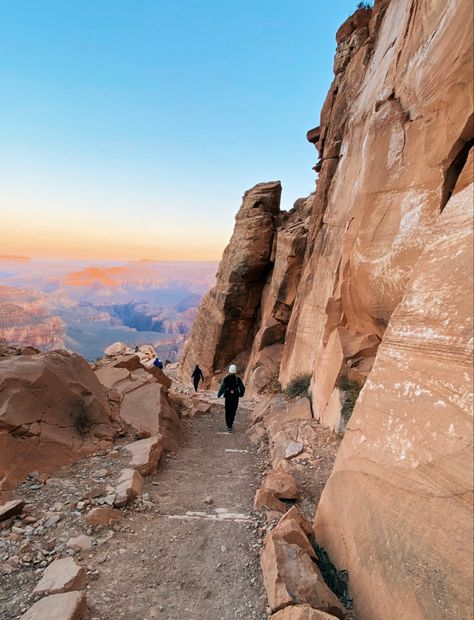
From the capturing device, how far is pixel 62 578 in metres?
3.72

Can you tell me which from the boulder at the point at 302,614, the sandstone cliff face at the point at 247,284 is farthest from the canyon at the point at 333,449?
the sandstone cliff face at the point at 247,284

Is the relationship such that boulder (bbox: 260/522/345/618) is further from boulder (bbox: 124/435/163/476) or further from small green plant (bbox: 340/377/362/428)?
small green plant (bbox: 340/377/362/428)

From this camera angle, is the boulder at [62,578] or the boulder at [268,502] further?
the boulder at [268,502]

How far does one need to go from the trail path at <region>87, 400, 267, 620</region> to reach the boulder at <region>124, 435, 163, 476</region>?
0.21m

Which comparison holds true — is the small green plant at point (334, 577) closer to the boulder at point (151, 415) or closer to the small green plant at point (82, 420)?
the boulder at point (151, 415)

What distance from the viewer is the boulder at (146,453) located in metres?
6.63

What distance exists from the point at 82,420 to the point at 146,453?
1451 millimetres

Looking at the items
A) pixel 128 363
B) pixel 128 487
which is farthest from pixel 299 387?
pixel 128 487

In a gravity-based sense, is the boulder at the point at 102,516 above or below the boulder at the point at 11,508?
below

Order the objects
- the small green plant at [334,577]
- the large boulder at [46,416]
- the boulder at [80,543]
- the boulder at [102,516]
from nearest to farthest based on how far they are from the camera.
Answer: the small green plant at [334,577], the boulder at [80,543], the boulder at [102,516], the large boulder at [46,416]

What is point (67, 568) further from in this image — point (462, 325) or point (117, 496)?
point (462, 325)

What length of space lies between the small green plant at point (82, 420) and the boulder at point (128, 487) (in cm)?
151

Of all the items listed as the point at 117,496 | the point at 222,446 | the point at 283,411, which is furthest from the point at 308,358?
the point at 117,496

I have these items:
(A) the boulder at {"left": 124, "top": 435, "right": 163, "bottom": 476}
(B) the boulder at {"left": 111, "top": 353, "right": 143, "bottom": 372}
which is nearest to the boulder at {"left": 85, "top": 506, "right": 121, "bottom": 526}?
(A) the boulder at {"left": 124, "top": 435, "right": 163, "bottom": 476}
